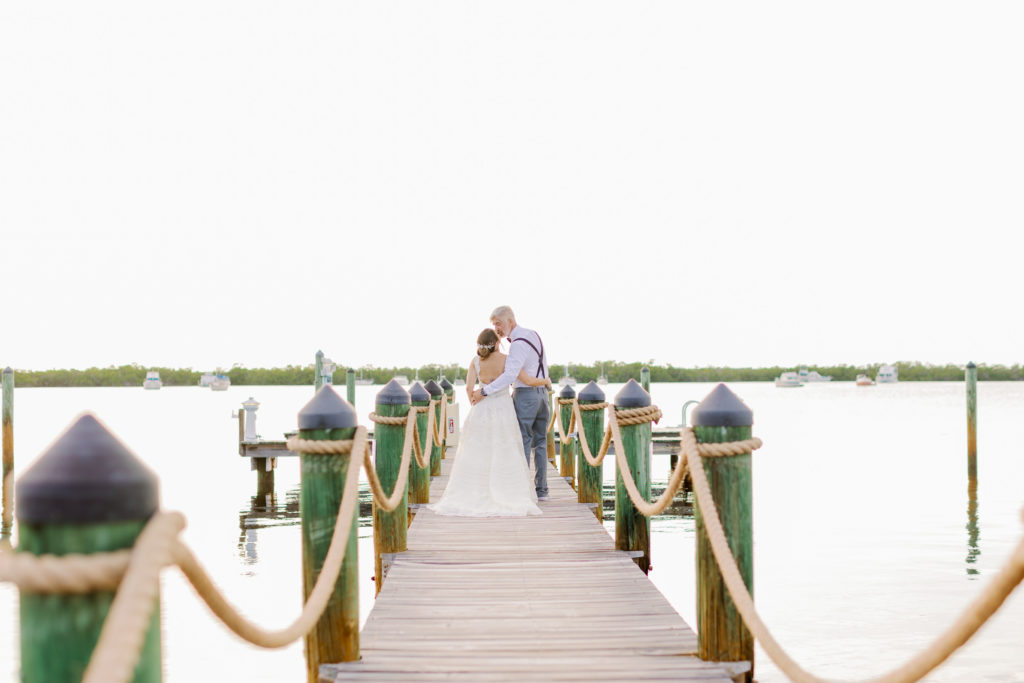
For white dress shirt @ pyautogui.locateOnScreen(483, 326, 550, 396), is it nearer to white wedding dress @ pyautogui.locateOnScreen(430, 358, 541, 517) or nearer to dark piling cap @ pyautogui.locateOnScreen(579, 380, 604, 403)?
white wedding dress @ pyautogui.locateOnScreen(430, 358, 541, 517)

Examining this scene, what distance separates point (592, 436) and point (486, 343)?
1570 millimetres

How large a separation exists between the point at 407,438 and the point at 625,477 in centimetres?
197

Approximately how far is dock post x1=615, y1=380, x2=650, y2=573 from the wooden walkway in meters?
0.22

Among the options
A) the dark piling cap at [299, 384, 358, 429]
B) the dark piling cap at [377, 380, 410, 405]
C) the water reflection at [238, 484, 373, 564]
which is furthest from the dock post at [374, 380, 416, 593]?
the water reflection at [238, 484, 373, 564]

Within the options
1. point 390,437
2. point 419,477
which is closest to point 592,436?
point 419,477

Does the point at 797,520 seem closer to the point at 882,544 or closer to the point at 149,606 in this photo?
the point at 882,544

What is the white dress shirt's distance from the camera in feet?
30.0

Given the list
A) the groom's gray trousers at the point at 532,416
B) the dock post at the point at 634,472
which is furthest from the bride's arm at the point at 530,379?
the dock post at the point at 634,472

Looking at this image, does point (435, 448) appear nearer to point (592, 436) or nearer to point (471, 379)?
point (471, 379)

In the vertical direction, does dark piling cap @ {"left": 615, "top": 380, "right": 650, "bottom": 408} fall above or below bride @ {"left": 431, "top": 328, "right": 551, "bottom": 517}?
above

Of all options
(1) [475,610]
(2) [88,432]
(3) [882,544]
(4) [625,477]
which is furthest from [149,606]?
(3) [882,544]

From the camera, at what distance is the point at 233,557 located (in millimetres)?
17750

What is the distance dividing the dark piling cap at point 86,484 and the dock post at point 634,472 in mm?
5305

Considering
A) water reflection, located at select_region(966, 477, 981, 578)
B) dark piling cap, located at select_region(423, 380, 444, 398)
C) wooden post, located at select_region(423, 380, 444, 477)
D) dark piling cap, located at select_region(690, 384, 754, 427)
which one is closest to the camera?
dark piling cap, located at select_region(690, 384, 754, 427)
